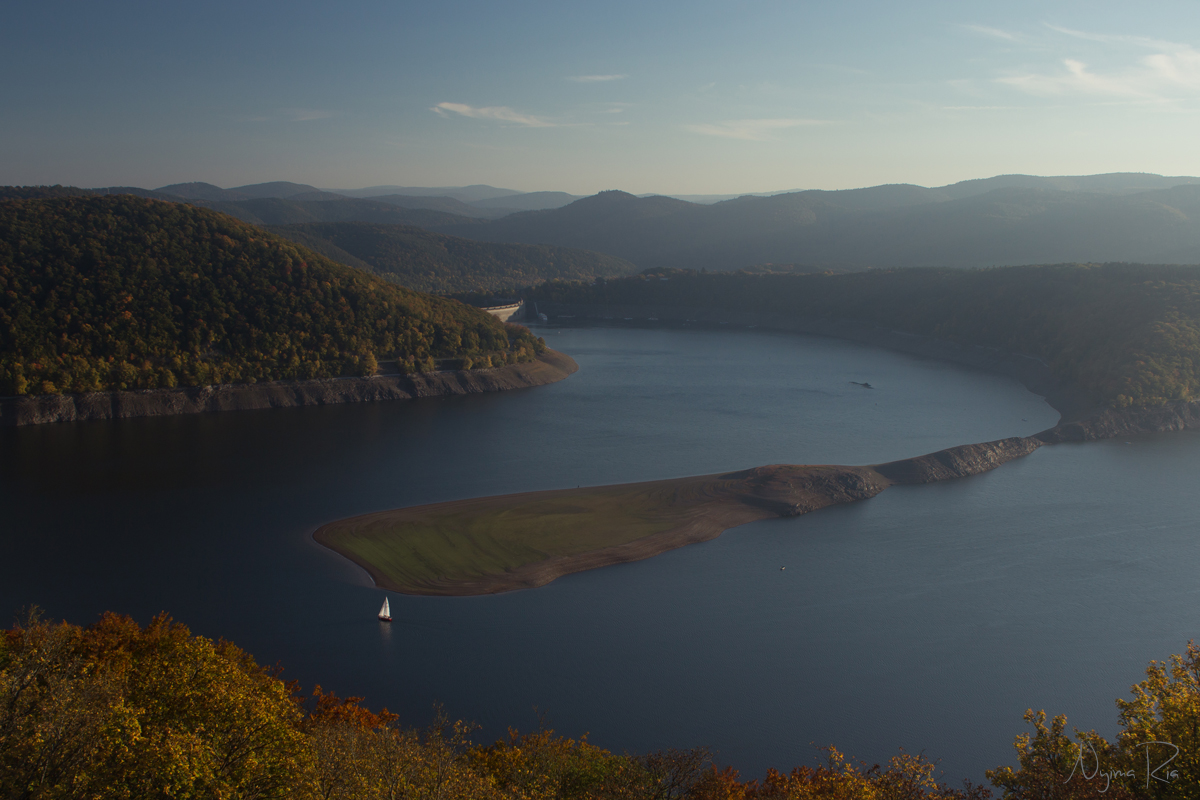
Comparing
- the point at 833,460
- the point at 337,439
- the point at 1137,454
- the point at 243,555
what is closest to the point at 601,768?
the point at 243,555

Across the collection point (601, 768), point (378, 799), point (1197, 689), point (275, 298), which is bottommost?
point (601, 768)

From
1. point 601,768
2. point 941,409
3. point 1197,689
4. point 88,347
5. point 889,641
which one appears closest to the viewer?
point 1197,689

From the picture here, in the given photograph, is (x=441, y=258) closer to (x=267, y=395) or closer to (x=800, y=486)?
(x=267, y=395)

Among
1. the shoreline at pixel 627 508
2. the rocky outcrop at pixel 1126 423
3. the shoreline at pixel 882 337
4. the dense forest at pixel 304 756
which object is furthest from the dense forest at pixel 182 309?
the shoreline at pixel 882 337

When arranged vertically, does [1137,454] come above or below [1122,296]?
below

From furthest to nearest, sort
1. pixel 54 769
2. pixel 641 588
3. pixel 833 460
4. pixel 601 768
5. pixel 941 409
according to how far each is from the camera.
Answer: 1. pixel 941 409
2. pixel 833 460
3. pixel 641 588
4. pixel 601 768
5. pixel 54 769

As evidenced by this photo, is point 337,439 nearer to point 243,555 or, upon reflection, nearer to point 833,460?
point 243,555

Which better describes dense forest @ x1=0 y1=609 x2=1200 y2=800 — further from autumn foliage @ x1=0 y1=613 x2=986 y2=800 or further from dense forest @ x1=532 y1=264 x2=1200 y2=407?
dense forest @ x1=532 y1=264 x2=1200 y2=407
